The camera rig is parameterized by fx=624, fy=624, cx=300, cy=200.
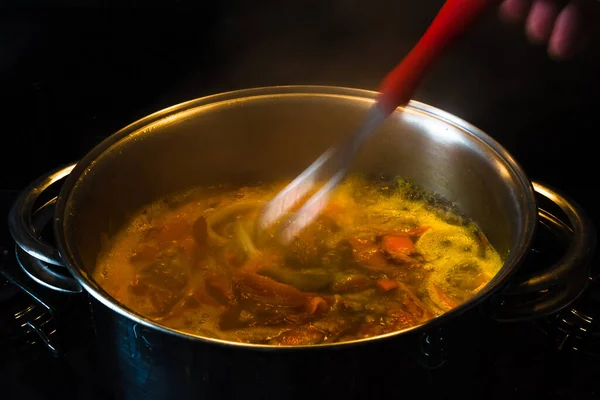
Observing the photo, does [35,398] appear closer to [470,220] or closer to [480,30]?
[470,220]

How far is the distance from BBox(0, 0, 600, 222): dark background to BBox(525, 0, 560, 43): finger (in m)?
0.33

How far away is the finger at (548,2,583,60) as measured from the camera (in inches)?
44.7

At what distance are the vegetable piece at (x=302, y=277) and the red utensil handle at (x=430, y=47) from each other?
1.09 ft

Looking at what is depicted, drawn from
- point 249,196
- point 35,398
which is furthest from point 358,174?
point 35,398

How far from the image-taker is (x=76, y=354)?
130cm

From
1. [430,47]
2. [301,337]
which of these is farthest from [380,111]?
[301,337]

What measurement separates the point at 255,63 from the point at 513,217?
33.5 inches

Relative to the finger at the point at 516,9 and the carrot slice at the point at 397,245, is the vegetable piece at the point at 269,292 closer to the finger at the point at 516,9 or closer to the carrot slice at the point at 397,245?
the carrot slice at the point at 397,245

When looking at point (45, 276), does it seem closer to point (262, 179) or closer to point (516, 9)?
point (262, 179)

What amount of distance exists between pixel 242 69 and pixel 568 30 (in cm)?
84

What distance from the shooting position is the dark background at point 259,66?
1541 mm

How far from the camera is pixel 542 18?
116 centimetres

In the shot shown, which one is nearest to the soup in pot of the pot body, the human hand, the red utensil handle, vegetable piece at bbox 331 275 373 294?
vegetable piece at bbox 331 275 373 294

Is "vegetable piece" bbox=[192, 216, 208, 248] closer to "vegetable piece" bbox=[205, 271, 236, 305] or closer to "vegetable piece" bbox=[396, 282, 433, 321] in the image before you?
"vegetable piece" bbox=[205, 271, 236, 305]
